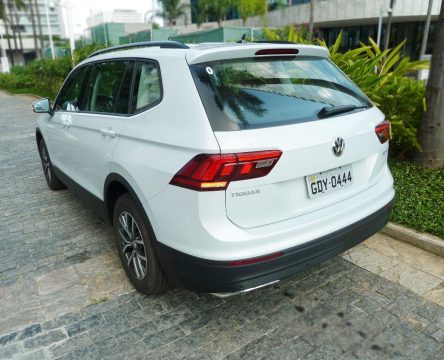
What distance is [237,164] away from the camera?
219 centimetres

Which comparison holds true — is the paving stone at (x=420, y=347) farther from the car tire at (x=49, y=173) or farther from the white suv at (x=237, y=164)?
the car tire at (x=49, y=173)

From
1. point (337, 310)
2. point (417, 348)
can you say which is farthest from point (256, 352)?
point (417, 348)

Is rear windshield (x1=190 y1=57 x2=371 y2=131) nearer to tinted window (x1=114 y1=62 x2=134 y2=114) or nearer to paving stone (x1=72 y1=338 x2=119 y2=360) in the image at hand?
tinted window (x1=114 y1=62 x2=134 y2=114)

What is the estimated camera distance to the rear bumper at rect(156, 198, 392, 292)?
229 cm

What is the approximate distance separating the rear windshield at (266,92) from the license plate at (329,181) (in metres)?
0.35

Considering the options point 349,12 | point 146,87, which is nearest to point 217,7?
point 349,12

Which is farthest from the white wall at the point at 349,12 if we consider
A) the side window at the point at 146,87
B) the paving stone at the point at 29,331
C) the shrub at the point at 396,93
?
the paving stone at the point at 29,331

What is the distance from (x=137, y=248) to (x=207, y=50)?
1.46 m

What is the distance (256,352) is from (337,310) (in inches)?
27.4

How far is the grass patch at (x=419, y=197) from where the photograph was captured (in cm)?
384

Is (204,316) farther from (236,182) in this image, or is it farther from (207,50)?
(207,50)

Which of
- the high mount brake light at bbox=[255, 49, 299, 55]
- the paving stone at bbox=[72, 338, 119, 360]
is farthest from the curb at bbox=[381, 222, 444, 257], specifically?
the paving stone at bbox=[72, 338, 119, 360]

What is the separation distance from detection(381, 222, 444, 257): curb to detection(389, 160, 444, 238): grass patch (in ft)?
0.26

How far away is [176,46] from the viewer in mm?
2793
